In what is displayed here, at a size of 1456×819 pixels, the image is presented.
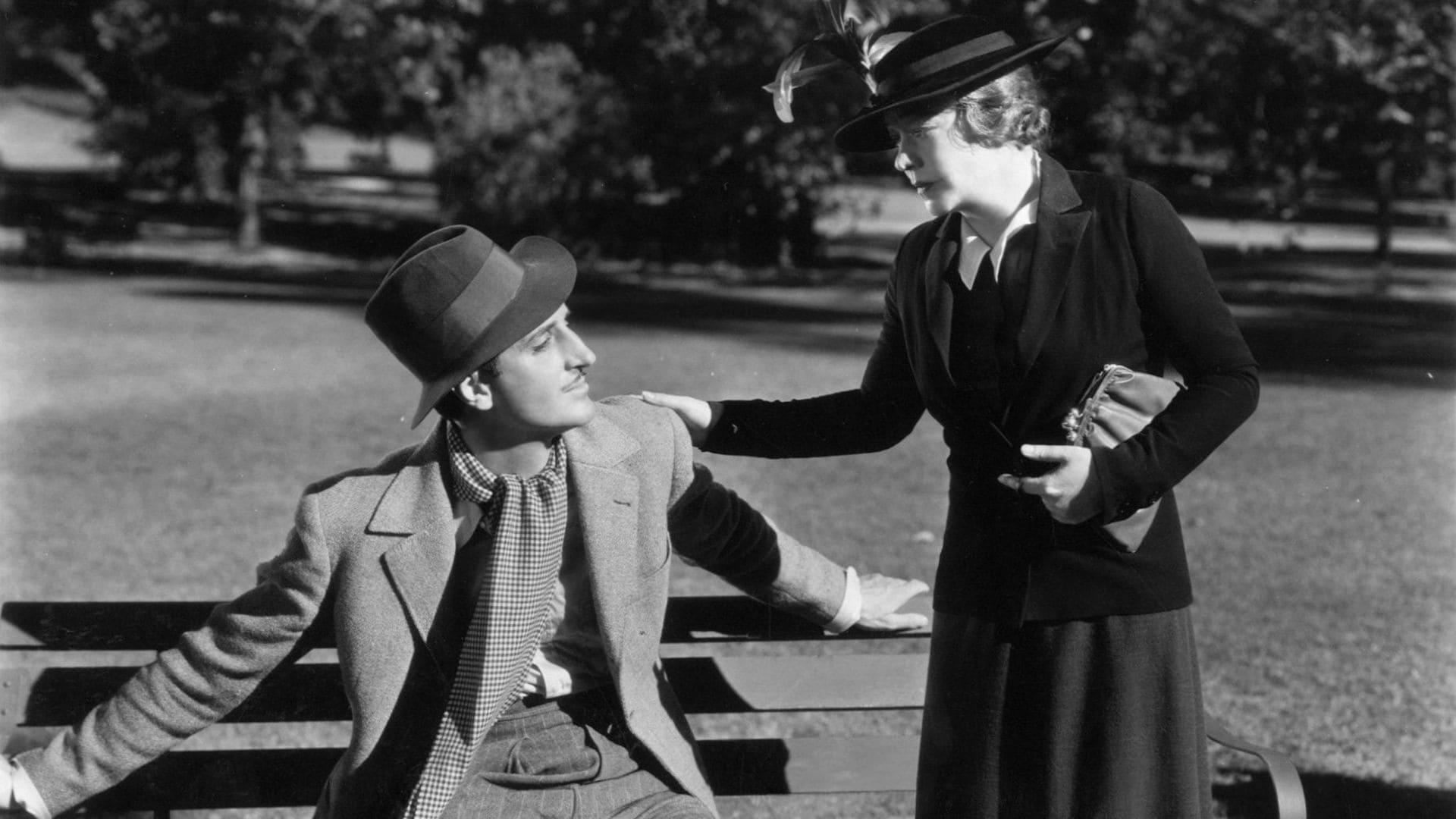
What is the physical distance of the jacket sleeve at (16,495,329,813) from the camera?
2.82 metres

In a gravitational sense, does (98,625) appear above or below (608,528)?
below

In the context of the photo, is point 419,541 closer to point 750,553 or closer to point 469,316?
point 469,316

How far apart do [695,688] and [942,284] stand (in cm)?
105

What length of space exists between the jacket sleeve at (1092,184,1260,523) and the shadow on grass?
2.35 m

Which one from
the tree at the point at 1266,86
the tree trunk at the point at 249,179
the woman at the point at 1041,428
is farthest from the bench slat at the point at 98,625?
the tree trunk at the point at 249,179

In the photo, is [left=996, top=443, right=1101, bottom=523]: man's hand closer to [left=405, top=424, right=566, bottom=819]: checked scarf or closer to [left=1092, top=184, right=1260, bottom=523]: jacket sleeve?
[left=1092, top=184, right=1260, bottom=523]: jacket sleeve

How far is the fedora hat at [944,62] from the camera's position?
2.73 m

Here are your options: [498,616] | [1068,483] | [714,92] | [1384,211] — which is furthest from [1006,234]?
[1384,211]

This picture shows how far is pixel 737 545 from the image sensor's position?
311cm

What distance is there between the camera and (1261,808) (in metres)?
4.71

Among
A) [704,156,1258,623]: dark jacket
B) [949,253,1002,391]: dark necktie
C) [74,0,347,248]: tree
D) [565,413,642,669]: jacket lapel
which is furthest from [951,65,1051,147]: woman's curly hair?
[74,0,347,248]: tree

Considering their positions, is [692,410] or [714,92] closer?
[692,410]

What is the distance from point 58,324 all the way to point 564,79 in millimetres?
9912

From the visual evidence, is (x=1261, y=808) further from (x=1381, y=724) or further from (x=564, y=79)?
(x=564, y=79)
